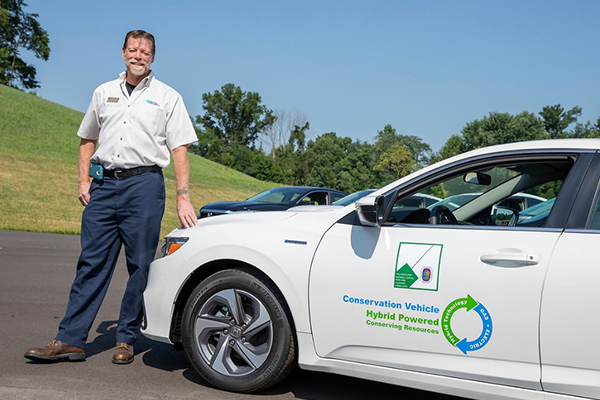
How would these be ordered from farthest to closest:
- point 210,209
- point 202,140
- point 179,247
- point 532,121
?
point 202,140
point 532,121
point 210,209
point 179,247

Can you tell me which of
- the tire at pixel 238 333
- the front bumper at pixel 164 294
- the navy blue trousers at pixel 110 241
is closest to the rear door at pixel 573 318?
the tire at pixel 238 333

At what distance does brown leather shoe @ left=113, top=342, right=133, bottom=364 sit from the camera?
4.37m

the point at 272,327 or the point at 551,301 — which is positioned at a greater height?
the point at 551,301

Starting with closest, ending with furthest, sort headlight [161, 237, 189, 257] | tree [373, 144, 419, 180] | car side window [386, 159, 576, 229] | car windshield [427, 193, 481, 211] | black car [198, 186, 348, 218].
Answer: car side window [386, 159, 576, 229] → car windshield [427, 193, 481, 211] → headlight [161, 237, 189, 257] → black car [198, 186, 348, 218] → tree [373, 144, 419, 180]

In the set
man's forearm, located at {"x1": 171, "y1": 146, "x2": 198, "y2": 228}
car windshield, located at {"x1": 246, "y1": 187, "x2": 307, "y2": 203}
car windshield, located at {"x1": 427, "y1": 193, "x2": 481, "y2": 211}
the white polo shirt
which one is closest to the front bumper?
man's forearm, located at {"x1": 171, "y1": 146, "x2": 198, "y2": 228}

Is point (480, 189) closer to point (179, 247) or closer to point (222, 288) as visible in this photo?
point (222, 288)

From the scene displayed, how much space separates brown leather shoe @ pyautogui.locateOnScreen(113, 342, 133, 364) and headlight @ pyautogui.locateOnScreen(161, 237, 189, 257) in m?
0.78

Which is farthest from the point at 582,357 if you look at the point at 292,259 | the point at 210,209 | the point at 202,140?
the point at 202,140

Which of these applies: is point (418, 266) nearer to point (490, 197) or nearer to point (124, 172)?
point (490, 197)

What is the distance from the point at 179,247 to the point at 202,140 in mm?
108172

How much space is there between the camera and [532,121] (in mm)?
77625

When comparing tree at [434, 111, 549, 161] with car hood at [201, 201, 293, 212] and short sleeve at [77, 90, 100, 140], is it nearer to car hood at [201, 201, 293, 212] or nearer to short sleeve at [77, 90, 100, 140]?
car hood at [201, 201, 293, 212]

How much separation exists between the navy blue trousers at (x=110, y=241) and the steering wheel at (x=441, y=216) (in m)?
1.95

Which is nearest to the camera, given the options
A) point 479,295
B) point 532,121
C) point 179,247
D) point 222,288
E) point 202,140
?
point 479,295
